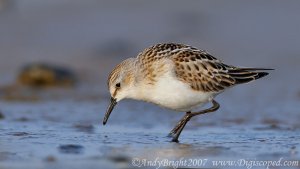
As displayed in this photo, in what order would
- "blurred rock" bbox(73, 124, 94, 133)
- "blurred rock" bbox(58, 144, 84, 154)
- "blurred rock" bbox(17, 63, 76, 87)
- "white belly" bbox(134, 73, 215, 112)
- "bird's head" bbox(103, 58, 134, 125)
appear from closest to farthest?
1. "blurred rock" bbox(58, 144, 84, 154)
2. "white belly" bbox(134, 73, 215, 112)
3. "bird's head" bbox(103, 58, 134, 125)
4. "blurred rock" bbox(73, 124, 94, 133)
5. "blurred rock" bbox(17, 63, 76, 87)

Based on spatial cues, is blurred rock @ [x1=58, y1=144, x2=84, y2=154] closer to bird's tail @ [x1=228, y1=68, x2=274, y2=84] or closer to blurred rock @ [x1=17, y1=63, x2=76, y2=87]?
bird's tail @ [x1=228, y1=68, x2=274, y2=84]

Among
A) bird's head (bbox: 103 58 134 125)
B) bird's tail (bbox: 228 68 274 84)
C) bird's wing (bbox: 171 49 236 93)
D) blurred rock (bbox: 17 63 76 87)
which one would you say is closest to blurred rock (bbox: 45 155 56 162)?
bird's head (bbox: 103 58 134 125)

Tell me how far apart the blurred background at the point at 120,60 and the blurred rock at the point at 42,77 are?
2 cm

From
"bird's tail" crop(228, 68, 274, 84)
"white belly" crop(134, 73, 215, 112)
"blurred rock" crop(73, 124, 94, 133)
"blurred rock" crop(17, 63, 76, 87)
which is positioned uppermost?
"bird's tail" crop(228, 68, 274, 84)

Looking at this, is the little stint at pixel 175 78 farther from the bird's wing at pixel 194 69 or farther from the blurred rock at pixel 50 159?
the blurred rock at pixel 50 159

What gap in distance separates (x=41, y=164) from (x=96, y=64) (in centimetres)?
774

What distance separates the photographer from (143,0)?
649 inches

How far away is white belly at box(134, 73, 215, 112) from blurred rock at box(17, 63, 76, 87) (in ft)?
15.4

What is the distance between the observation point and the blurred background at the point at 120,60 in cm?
881

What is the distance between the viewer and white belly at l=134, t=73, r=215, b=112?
823 cm

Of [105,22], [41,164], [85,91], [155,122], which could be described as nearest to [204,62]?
[155,122]

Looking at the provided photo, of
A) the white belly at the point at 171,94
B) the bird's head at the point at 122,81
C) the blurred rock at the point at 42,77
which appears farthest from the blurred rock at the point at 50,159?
the blurred rock at the point at 42,77

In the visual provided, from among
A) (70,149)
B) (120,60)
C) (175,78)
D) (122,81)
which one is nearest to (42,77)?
(120,60)

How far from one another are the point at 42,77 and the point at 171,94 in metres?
5.11
